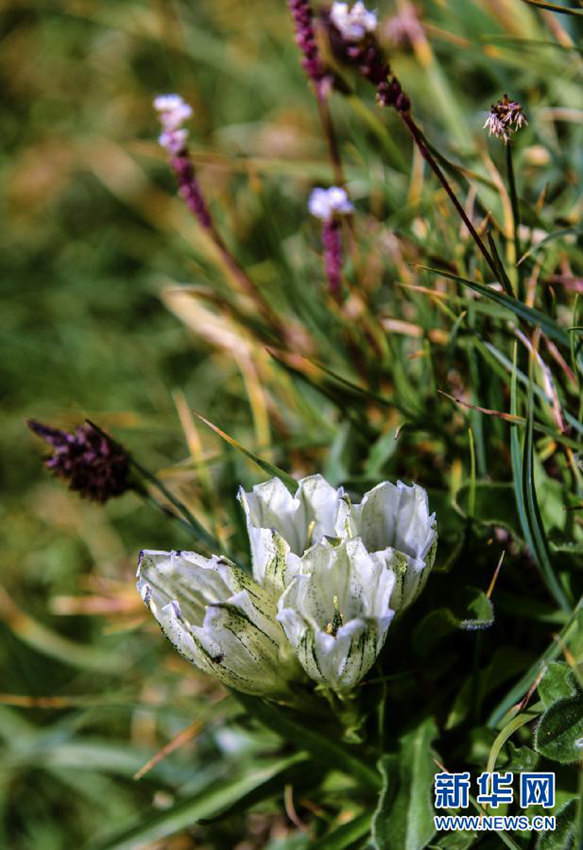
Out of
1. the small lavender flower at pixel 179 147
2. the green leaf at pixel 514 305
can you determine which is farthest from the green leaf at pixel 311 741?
the small lavender flower at pixel 179 147

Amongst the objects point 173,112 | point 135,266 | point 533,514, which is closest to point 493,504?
point 533,514

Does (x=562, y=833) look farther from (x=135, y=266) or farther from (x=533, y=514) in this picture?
(x=135, y=266)

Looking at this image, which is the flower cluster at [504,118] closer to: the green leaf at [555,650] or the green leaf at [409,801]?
the green leaf at [555,650]

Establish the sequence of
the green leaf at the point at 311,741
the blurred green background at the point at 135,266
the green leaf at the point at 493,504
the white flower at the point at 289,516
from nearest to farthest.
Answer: the white flower at the point at 289,516 < the green leaf at the point at 311,741 < the green leaf at the point at 493,504 < the blurred green background at the point at 135,266

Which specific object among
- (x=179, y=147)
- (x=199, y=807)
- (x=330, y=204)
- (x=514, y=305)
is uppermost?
(x=179, y=147)

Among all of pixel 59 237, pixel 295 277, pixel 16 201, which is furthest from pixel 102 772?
pixel 16 201
